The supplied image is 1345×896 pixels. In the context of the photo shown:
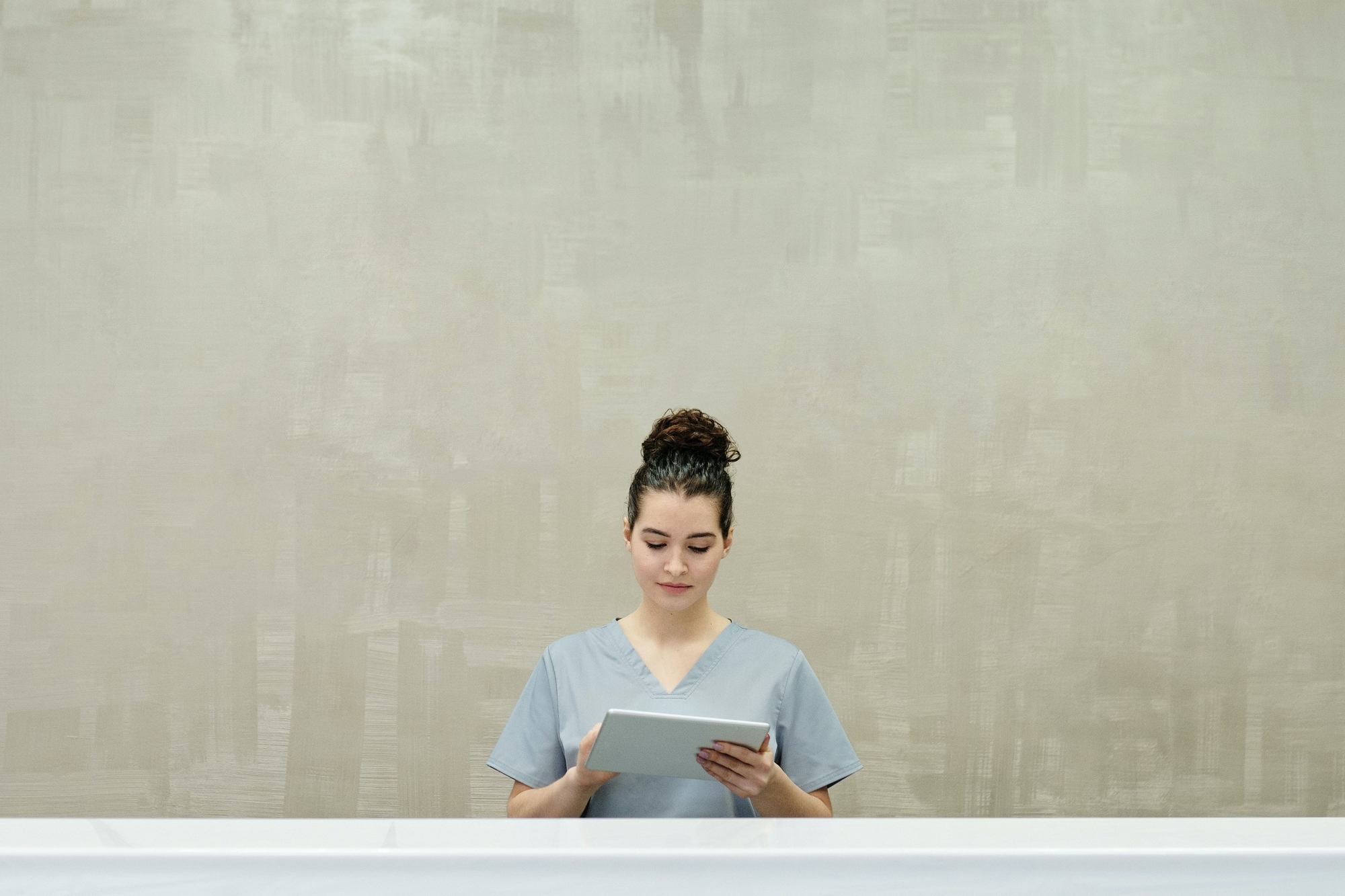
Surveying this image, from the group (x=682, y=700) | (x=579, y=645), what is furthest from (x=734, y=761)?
(x=579, y=645)

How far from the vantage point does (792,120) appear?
2.37 meters

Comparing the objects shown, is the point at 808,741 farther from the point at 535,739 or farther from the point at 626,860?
the point at 626,860

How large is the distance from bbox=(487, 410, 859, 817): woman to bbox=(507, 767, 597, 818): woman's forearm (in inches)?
0.5

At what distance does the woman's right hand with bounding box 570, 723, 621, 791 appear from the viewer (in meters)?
1.29

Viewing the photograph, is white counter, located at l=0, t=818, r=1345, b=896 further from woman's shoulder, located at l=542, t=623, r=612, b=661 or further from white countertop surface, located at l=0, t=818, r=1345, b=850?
Result: woman's shoulder, located at l=542, t=623, r=612, b=661

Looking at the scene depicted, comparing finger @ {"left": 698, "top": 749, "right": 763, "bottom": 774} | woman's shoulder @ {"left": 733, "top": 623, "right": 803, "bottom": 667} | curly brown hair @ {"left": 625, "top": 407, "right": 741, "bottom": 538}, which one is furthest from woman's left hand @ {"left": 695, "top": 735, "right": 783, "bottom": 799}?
curly brown hair @ {"left": 625, "top": 407, "right": 741, "bottom": 538}

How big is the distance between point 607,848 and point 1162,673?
2264 millimetres

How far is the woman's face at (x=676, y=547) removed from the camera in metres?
1.48

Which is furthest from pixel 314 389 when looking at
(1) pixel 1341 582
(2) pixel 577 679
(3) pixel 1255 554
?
(1) pixel 1341 582

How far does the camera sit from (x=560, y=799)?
4.45 feet

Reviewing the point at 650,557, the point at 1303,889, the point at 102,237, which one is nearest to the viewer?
the point at 1303,889

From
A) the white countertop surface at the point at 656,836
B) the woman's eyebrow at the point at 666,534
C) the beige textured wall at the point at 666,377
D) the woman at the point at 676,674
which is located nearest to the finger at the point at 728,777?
the woman at the point at 676,674

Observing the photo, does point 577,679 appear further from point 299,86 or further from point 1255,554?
point 1255,554

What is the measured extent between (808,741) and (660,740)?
16.6 inches
